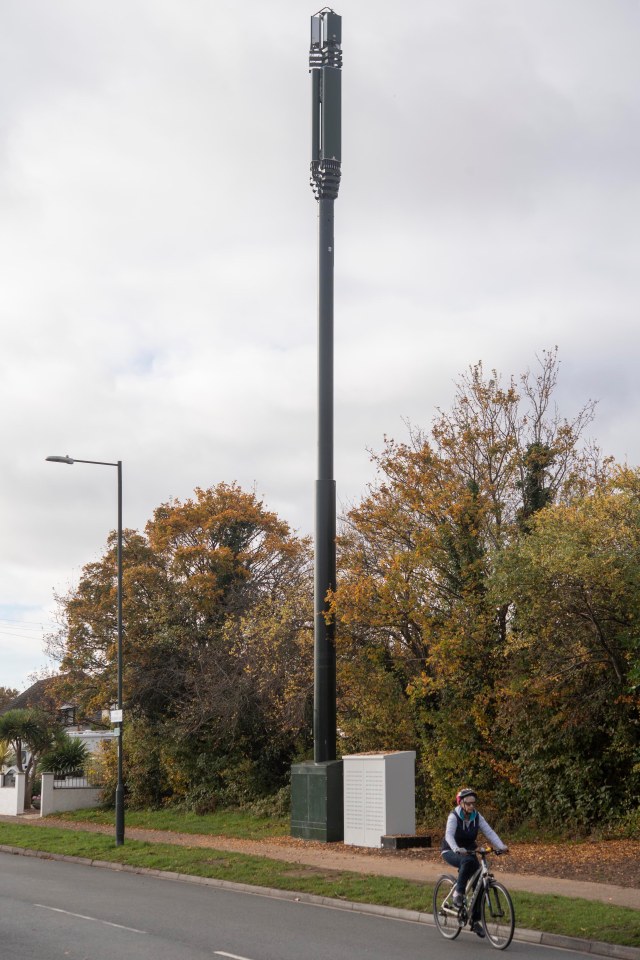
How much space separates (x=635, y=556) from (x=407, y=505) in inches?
269

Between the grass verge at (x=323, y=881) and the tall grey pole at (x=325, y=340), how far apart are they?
12.9 feet

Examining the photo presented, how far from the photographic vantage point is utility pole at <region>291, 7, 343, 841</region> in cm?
2239

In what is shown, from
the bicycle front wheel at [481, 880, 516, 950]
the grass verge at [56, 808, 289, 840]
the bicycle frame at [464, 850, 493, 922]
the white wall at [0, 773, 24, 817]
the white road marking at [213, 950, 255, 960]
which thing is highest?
the bicycle frame at [464, 850, 493, 922]

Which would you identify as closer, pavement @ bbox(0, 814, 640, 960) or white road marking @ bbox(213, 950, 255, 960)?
white road marking @ bbox(213, 950, 255, 960)

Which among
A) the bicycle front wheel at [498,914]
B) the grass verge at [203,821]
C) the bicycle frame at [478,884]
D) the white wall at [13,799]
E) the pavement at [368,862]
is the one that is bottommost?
the white wall at [13,799]

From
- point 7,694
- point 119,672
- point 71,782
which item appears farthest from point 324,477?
point 7,694

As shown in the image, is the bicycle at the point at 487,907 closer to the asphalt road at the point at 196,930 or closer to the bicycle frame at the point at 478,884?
the bicycle frame at the point at 478,884

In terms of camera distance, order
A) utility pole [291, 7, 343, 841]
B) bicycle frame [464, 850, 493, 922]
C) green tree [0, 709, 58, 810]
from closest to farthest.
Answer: bicycle frame [464, 850, 493, 922] < utility pole [291, 7, 343, 841] < green tree [0, 709, 58, 810]

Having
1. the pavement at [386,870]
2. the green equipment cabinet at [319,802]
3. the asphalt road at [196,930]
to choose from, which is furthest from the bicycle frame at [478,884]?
the green equipment cabinet at [319,802]

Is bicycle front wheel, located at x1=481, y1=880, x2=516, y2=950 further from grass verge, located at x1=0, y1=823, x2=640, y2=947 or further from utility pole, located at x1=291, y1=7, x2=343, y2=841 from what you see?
utility pole, located at x1=291, y1=7, x2=343, y2=841

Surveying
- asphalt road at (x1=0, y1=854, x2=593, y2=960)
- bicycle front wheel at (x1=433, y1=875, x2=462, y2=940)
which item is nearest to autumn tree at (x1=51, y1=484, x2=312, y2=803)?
asphalt road at (x1=0, y1=854, x2=593, y2=960)

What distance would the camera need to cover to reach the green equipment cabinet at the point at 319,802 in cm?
2208

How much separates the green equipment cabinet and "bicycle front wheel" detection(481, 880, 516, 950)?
10.7 m

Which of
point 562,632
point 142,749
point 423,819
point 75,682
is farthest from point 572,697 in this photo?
point 75,682
